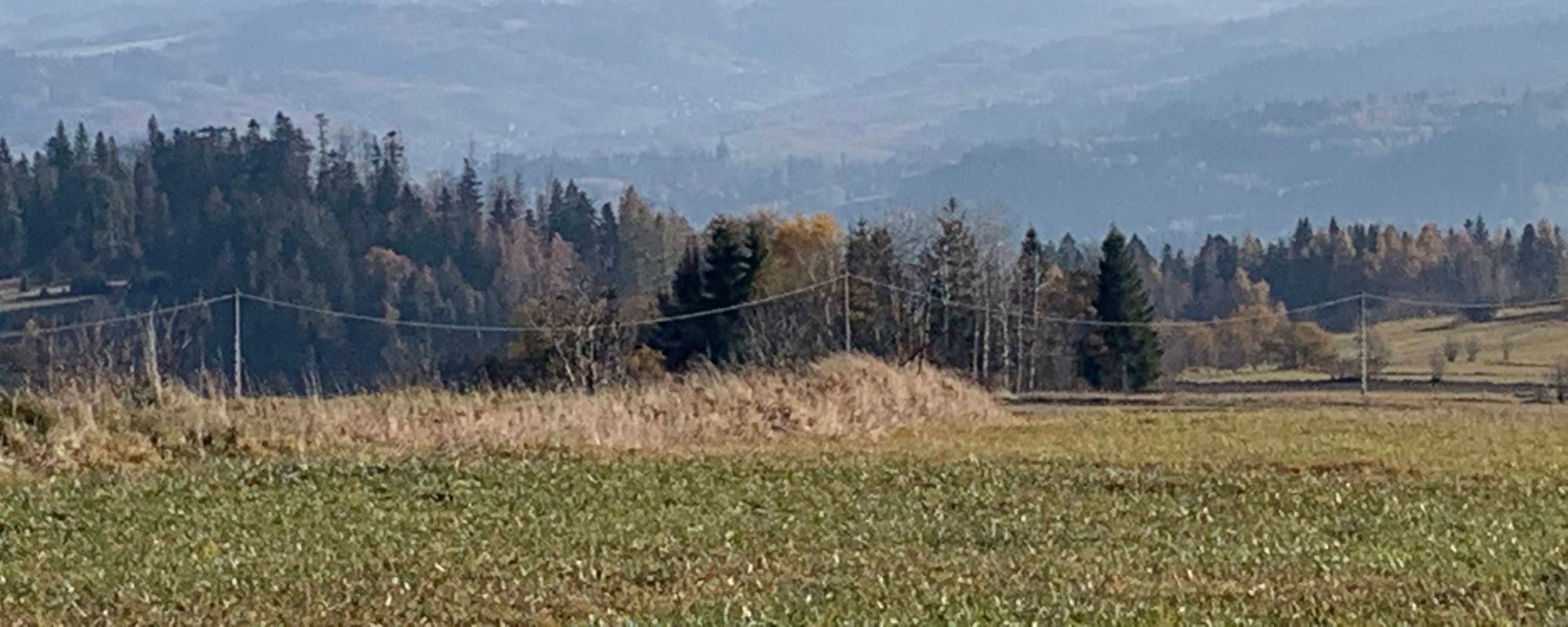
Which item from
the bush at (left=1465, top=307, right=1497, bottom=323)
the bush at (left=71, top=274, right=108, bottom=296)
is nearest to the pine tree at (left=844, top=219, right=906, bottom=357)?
the bush at (left=1465, top=307, right=1497, bottom=323)

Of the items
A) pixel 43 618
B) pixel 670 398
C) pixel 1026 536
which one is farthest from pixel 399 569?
pixel 670 398

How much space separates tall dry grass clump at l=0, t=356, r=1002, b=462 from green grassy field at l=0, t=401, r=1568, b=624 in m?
1.22

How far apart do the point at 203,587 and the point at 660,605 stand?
311 centimetres

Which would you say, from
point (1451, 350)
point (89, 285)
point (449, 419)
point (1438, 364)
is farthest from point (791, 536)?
point (89, 285)

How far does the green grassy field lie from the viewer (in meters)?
11.2

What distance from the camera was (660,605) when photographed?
11.4 m

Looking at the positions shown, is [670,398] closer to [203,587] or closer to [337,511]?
[337,511]

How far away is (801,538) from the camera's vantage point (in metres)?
15.5

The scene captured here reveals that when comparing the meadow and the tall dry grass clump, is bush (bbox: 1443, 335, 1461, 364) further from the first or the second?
the meadow

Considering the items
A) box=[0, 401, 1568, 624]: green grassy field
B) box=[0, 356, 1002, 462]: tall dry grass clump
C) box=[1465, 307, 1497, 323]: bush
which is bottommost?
box=[0, 401, 1568, 624]: green grassy field

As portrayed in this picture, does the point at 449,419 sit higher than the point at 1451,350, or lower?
lower

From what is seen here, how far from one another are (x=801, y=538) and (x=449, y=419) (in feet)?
33.7

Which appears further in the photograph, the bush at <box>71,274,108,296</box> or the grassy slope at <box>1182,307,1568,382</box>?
the bush at <box>71,274,108,296</box>

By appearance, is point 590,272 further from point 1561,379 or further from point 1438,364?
point 1561,379
